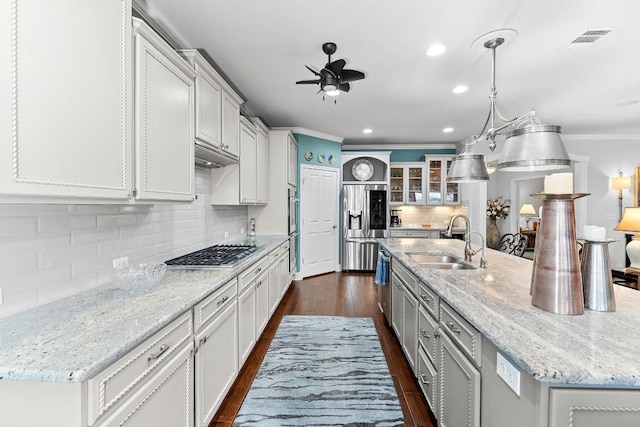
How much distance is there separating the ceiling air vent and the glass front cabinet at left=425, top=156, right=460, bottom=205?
158 inches

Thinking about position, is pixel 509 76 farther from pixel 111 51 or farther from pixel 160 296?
pixel 160 296

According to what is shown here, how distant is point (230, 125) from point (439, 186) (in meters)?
5.02

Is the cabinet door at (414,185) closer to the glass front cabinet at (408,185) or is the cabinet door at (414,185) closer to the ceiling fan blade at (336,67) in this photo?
the glass front cabinet at (408,185)

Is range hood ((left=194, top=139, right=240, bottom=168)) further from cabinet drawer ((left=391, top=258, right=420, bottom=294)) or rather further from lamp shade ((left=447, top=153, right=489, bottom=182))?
lamp shade ((left=447, top=153, right=489, bottom=182))

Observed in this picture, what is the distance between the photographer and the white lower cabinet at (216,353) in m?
1.63

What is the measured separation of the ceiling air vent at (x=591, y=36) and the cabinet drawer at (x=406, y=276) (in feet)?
7.49

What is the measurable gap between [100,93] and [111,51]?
0.22m

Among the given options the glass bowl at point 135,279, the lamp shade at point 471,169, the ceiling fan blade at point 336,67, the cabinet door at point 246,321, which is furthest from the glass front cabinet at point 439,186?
the glass bowl at point 135,279

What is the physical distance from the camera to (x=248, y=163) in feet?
11.9

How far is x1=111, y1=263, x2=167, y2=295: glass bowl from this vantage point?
155cm

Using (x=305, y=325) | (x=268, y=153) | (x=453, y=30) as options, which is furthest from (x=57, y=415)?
(x=268, y=153)

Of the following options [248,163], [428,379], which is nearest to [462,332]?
[428,379]

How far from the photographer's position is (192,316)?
1547 mm

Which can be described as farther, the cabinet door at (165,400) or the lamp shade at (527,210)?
the lamp shade at (527,210)
